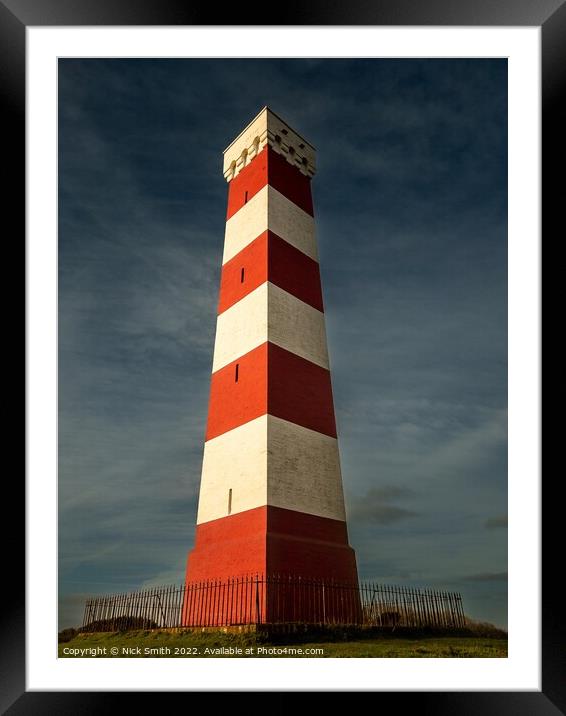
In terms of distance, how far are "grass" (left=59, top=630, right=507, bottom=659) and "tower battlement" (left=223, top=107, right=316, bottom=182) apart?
10.5m

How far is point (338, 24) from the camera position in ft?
23.9

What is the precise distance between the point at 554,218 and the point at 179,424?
8.18 metres

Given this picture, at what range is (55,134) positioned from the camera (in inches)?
322

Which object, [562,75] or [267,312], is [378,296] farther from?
[562,75]

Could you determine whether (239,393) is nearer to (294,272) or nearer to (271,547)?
(294,272)

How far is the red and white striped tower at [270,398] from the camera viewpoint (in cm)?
1173

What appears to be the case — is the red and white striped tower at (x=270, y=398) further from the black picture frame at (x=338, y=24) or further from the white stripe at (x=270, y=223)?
the black picture frame at (x=338, y=24)

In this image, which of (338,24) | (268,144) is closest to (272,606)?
(338,24)

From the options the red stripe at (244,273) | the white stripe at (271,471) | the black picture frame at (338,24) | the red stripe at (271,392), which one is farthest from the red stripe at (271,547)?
the red stripe at (244,273)

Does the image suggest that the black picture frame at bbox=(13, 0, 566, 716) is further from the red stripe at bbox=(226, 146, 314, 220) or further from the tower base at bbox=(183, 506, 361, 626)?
the red stripe at bbox=(226, 146, 314, 220)

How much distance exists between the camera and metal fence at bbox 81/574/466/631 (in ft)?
35.0

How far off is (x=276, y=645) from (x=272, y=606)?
2.25 feet

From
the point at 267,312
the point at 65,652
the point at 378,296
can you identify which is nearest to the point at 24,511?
the point at 65,652

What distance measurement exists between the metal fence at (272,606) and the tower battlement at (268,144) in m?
9.62
